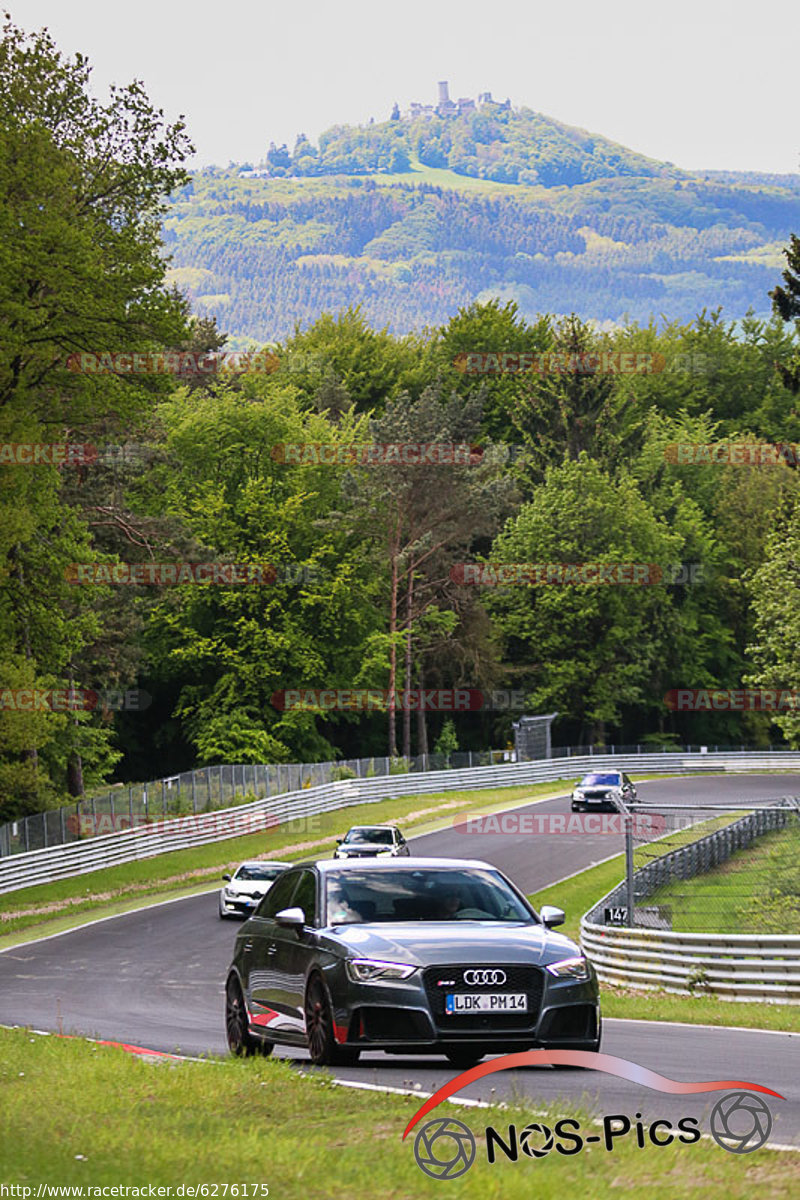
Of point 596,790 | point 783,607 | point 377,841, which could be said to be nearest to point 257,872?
point 377,841

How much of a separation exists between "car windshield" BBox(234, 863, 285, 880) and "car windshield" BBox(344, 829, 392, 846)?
470cm

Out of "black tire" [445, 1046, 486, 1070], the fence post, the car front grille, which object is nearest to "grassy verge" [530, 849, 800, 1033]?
the fence post

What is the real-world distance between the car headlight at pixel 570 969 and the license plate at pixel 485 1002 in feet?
1.07

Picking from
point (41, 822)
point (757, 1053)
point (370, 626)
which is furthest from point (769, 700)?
point (757, 1053)

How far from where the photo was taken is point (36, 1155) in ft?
23.5

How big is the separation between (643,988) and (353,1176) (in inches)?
683

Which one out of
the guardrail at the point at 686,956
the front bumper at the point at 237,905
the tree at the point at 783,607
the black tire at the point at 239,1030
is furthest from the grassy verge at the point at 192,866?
the black tire at the point at 239,1030

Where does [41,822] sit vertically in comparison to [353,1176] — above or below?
below

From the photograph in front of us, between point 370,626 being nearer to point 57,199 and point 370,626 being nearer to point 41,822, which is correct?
point 41,822

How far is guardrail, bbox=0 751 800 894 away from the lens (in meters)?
43.6
